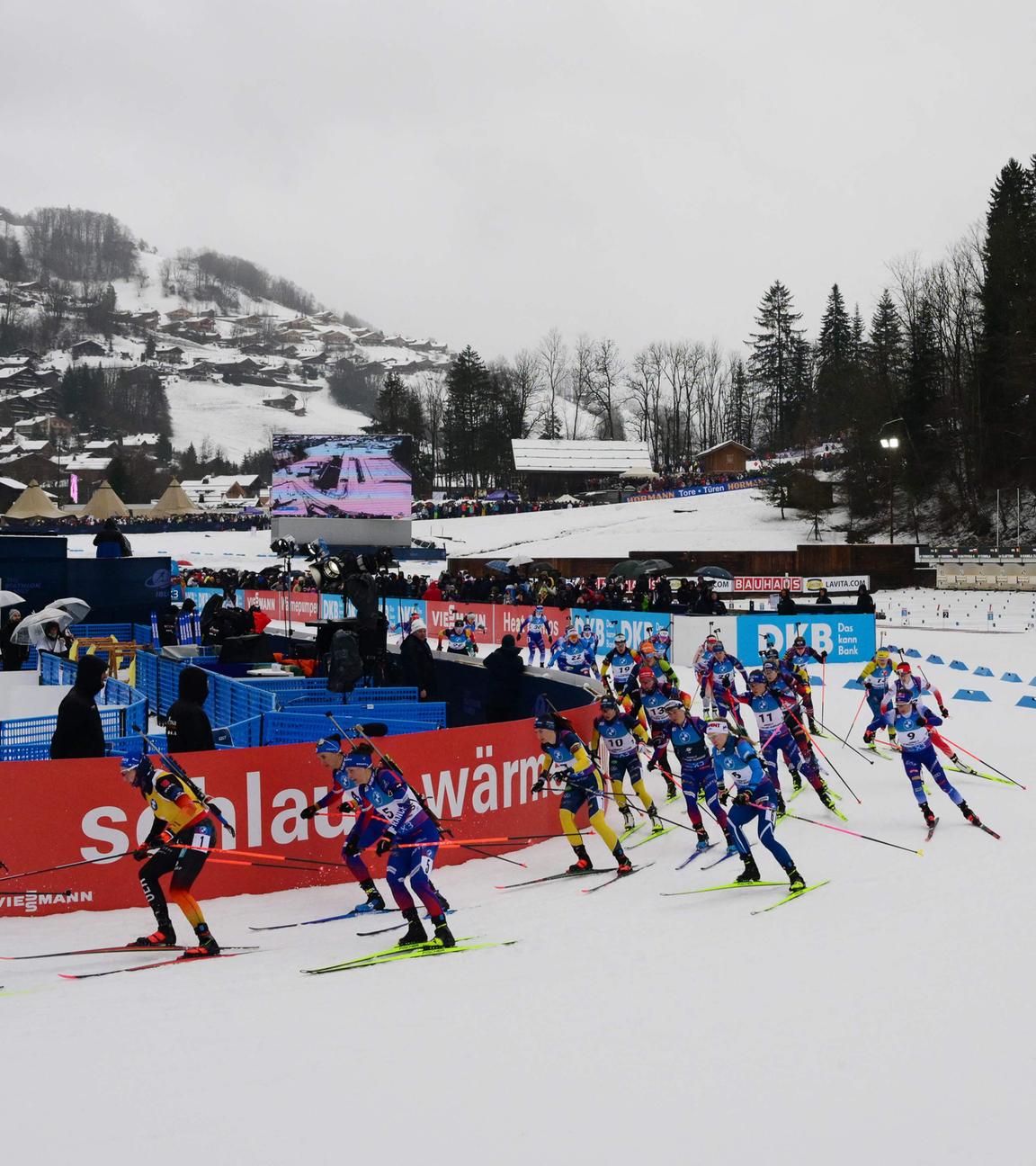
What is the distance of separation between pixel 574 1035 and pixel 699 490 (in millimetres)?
68879

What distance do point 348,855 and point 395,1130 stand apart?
13.3 ft

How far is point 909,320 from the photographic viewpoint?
66.2m

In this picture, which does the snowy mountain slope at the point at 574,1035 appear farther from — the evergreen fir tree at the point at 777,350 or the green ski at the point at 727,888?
the evergreen fir tree at the point at 777,350

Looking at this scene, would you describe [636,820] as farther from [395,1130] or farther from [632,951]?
[395,1130]

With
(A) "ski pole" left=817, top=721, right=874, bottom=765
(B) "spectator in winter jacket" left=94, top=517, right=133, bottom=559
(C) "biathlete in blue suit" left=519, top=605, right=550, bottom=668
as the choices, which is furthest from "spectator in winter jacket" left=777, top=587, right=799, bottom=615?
(B) "spectator in winter jacket" left=94, top=517, right=133, bottom=559

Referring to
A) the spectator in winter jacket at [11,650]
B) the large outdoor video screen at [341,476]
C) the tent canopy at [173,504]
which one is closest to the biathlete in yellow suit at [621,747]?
the spectator in winter jacket at [11,650]

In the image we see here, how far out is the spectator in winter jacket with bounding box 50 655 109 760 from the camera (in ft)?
31.2

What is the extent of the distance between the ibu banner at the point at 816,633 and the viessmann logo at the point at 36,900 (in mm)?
18283

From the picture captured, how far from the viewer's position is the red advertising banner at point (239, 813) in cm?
900

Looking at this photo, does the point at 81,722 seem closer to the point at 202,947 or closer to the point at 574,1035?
the point at 202,947

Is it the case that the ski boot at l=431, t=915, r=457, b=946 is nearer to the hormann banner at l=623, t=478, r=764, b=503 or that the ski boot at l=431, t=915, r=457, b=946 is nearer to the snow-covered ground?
the snow-covered ground

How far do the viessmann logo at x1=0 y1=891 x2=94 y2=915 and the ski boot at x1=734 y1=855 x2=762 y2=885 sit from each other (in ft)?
19.4

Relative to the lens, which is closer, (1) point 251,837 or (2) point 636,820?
(1) point 251,837

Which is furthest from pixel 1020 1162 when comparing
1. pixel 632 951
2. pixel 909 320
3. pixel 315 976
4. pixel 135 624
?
pixel 909 320
